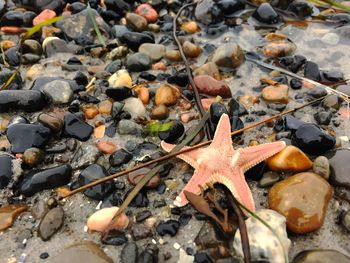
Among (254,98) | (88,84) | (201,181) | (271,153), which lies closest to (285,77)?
(254,98)

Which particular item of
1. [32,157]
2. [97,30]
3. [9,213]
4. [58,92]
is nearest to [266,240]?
[9,213]

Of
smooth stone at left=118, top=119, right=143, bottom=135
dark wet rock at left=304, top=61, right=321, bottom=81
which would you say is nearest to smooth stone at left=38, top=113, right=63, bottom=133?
smooth stone at left=118, top=119, right=143, bottom=135

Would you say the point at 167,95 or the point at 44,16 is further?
the point at 44,16

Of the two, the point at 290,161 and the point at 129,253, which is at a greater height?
the point at 290,161

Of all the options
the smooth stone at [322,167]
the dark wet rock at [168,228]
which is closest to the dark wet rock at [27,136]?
the dark wet rock at [168,228]

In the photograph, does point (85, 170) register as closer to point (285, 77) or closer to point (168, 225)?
point (168, 225)

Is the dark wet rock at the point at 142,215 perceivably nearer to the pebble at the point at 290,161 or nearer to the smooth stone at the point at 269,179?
the smooth stone at the point at 269,179

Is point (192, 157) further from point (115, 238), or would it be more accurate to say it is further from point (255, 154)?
point (115, 238)
